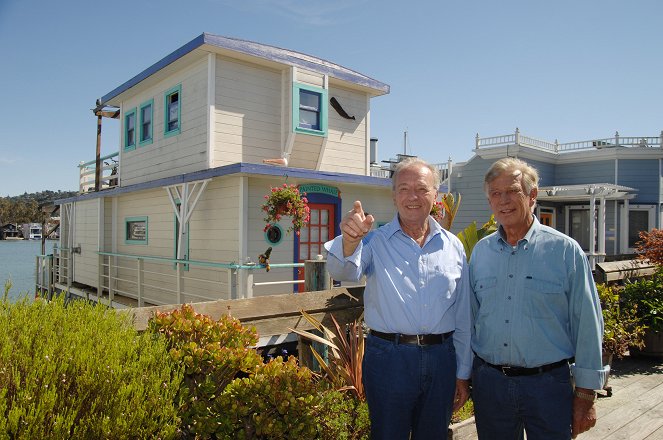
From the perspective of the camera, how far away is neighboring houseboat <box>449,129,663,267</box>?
1867cm

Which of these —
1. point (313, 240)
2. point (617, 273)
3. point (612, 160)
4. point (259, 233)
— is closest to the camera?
point (617, 273)

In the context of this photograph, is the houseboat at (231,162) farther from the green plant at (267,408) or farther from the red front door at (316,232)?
the green plant at (267,408)

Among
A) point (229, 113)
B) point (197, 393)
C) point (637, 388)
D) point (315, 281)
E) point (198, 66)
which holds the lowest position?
point (637, 388)

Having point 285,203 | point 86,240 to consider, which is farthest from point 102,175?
point 285,203

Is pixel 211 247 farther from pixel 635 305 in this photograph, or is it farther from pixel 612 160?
pixel 612 160

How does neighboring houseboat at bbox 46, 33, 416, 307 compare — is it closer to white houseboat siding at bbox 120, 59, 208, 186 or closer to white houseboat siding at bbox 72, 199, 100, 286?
white houseboat siding at bbox 120, 59, 208, 186

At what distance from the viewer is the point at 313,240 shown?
10688mm

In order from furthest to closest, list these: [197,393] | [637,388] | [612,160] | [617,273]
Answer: [612,160] < [617,273] < [637,388] < [197,393]

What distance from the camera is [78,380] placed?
1.99 meters

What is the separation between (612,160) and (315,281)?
61.1 feet

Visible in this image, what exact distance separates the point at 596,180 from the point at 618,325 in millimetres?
16075

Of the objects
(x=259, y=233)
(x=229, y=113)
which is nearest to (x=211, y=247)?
(x=259, y=233)

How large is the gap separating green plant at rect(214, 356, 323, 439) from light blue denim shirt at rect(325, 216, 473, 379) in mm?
550

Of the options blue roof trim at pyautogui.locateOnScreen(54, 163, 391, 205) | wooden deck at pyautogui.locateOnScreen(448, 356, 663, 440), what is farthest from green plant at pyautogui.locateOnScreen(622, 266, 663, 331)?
blue roof trim at pyautogui.locateOnScreen(54, 163, 391, 205)
